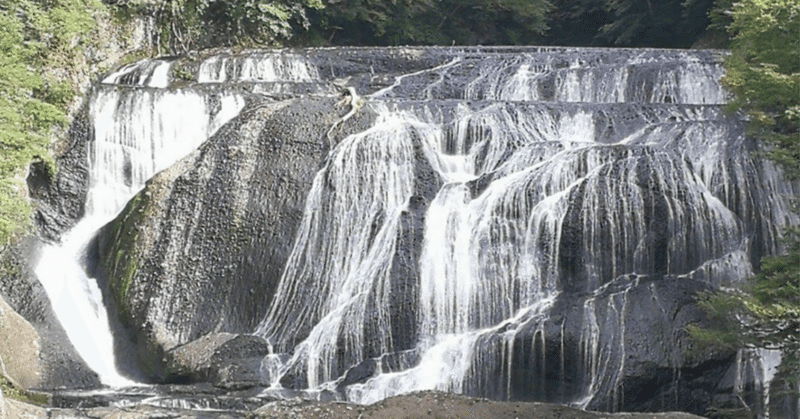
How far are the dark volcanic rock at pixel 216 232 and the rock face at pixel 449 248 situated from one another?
3 cm

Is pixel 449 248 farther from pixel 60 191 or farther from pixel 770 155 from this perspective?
pixel 60 191

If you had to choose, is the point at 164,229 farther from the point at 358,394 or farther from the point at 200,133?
the point at 358,394

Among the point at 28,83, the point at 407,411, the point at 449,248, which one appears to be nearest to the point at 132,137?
the point at 28,83

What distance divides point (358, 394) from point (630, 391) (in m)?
3.15

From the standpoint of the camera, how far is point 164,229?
13.2 m

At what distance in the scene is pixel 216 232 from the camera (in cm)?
1310

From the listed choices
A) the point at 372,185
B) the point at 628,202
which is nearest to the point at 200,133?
the point at 372,185

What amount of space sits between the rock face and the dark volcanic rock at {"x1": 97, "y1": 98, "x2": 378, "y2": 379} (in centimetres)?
3

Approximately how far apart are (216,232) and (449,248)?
3.32m

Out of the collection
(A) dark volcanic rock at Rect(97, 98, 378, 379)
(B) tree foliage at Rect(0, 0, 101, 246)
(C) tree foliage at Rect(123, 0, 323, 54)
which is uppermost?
(C) tree foliage at Rect(123, 0, 323, 54)

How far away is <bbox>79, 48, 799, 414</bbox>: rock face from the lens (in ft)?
36.6

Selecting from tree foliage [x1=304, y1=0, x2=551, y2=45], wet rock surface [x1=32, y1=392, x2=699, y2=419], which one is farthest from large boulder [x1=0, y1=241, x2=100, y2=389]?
tree foliage [x1=304, y1=0, x2=551, y2=45]

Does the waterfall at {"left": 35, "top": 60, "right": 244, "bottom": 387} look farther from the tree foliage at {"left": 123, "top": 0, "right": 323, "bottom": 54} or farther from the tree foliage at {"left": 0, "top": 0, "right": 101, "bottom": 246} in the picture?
the tree foliage at {"left": 123, "top": 0, "right": 323, "bottom": 54}

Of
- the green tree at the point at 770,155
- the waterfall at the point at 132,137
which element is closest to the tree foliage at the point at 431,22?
the waterfall at the point at 132,137
